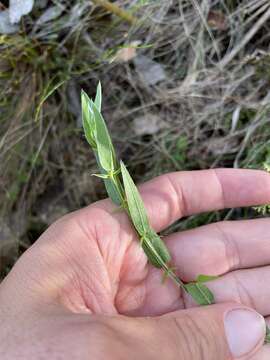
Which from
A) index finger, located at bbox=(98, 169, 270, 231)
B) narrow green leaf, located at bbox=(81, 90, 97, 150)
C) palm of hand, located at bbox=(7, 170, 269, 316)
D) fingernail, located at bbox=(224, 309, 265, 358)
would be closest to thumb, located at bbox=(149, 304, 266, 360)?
fingernail, located at bbox=(224, 309, 265, 358)

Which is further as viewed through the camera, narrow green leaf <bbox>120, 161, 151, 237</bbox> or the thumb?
narrow green leaf <bbox>120, 161, 151, 237</bbox>

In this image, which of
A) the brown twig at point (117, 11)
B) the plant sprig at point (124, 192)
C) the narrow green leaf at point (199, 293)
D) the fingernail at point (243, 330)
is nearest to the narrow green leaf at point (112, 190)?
the plant sprig at point (124, 192)

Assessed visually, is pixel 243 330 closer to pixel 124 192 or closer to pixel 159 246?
pixel 159 246

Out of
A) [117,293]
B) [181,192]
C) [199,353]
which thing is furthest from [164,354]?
[181,192]

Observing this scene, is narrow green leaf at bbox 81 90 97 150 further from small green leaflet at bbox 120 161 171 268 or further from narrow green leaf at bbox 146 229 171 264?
narrow green leaf at bbox 146 229 171 264

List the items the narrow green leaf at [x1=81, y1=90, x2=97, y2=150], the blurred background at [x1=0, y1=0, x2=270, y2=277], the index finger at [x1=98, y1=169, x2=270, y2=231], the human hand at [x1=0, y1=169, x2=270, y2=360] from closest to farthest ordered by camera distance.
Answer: the human hand at [x1=0, y1=169, x2=270, y2=360], the narrow green leaf at [x1=81, y1=90, x2=97, y2=150], the index finger at [x1=98, y1=169, x2=270, y2=231], the blurred background at [x1=0, y1=0, x2=270, y2=277]

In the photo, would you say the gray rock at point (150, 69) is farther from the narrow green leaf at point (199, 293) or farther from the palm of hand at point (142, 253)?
the narrow green leaf at point (199, 293)

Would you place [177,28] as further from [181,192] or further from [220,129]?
[181,192]

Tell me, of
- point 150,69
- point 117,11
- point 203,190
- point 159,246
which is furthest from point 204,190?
point 117,11
